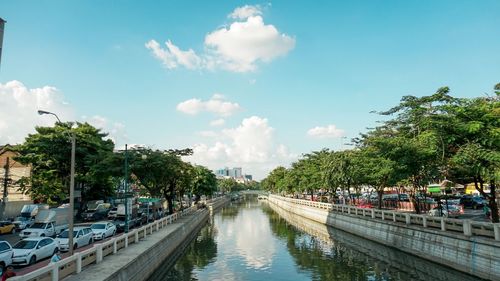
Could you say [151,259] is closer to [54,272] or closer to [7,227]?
[54,272]

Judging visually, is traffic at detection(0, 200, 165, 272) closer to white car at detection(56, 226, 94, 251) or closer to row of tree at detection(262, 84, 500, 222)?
white car at detection(56, 226, 94, 251)

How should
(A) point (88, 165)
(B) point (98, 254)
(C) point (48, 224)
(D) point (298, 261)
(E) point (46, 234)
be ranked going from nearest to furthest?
(B) point (98, 254) < (D) point (298, 261) < (E) point (46, 234) < (C) point (48, 224) < (A) point (88, 165)

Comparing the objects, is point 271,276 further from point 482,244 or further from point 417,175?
point 417,175

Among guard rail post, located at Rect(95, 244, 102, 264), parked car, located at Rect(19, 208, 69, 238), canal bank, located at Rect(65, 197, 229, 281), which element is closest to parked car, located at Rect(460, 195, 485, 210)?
canal bank, located at Rect(65, 197, 229, 281)

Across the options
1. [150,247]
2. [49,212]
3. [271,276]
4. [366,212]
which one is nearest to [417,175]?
[366,212]

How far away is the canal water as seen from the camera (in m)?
25.2

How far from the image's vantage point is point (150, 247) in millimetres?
25312

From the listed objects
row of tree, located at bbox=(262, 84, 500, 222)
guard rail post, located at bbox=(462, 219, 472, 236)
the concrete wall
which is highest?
row of tree, located at bbox=(262, 84, 500, 222)

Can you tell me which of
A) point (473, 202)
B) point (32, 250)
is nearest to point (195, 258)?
point (32, 250)

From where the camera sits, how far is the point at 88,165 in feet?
181

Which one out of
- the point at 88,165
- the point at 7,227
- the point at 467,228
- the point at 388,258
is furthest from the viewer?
the point at 88,165

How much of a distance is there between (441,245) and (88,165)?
156 feet

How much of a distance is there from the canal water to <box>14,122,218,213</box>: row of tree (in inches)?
389

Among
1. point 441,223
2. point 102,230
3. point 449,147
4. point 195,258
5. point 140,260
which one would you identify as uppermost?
point 449,147
